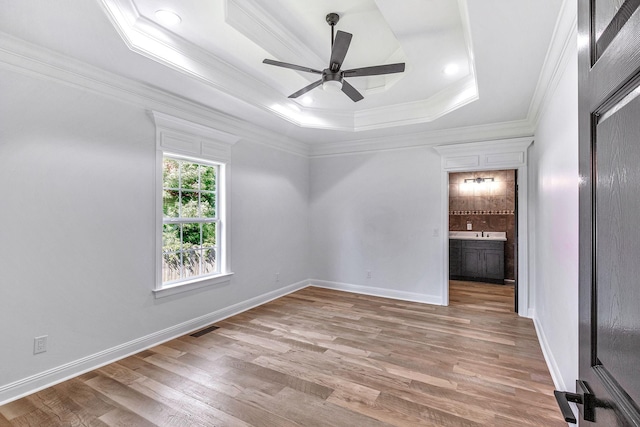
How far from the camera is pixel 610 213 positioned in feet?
2.30

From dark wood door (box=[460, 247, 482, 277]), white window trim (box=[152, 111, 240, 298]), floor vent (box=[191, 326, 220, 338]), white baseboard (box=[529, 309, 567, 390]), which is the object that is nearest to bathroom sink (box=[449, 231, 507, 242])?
dark wood door (box=[460, 247, 482, 277])

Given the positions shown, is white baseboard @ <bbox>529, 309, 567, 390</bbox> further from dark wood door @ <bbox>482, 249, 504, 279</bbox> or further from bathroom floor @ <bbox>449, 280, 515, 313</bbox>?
dark wood door @ <bbox>482, 249, 504, 279</bbox>

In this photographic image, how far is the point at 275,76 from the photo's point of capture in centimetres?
362

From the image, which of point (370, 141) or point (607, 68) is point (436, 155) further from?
point (607, 68)

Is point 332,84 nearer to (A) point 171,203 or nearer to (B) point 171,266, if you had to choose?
(A) point 171,203

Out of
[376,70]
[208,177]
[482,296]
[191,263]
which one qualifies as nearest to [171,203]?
[208,177]

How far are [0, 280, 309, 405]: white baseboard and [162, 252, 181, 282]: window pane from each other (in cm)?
54

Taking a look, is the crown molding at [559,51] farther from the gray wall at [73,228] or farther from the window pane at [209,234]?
the window pane at [209,234]

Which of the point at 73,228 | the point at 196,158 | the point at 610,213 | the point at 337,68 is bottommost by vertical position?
the point at 73,228

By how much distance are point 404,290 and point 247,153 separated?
3.18 meters

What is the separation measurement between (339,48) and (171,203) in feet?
7.94

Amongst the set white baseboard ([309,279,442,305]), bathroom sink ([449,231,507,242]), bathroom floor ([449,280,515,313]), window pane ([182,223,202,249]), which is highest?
window pane ([182,223,202,249])

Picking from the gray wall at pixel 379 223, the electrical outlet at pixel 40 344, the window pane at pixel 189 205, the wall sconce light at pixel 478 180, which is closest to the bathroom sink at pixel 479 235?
the wall sconce light at pixel 478 180

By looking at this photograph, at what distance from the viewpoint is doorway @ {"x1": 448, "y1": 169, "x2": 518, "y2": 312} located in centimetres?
610
